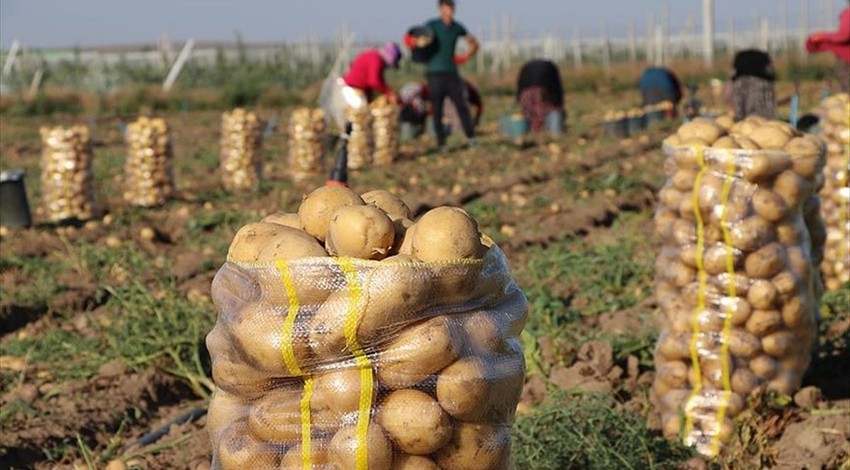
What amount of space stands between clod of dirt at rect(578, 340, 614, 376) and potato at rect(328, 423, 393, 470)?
252 cm

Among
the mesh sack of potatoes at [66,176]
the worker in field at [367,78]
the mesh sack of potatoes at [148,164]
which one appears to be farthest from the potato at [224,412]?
the worker in field at [367,78]

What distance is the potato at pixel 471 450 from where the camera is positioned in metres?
2.43

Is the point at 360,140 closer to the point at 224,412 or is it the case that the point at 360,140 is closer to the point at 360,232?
the point at 224,412

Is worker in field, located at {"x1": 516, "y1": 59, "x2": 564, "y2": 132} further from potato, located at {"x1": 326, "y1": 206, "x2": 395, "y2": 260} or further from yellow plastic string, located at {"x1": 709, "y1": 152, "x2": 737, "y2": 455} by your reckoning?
potato, located at {"x1": 326, "y1": 206, "x2": 395, "y2": 260}

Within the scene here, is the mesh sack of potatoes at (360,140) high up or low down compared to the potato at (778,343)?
down

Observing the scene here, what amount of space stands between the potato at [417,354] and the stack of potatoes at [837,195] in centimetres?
435

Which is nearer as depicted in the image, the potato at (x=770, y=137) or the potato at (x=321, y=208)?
the potato at (x=321, y=208)

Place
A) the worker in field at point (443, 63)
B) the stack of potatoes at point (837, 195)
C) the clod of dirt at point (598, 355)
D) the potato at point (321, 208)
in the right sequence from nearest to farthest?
the potato at point (321, 208)
the clod of dirt at point (598, 355)
the stack of potatoes at point (837, 195)
the worker in field at point (443, 63)

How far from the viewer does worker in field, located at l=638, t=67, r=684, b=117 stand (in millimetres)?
18766

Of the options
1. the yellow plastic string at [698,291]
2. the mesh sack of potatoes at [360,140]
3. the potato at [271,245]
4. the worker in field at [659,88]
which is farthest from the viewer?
the worker in field at [659,88]

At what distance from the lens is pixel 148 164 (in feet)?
35.3

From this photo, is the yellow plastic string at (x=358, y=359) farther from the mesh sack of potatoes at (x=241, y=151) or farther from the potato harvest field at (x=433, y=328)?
the mesh sack of potatoes at (x=241, y=151)

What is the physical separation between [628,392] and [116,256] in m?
4.20

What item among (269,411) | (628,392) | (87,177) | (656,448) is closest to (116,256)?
(87,177)
